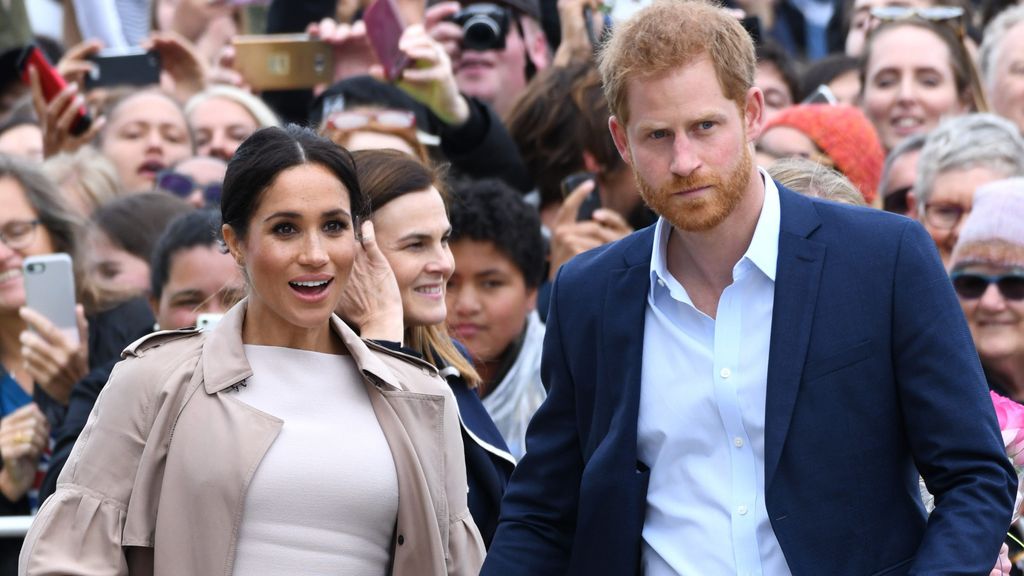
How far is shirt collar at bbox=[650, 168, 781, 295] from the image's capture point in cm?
347

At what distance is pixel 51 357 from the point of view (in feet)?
19.6

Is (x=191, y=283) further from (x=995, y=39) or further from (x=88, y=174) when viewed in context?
(x=995, y=39)

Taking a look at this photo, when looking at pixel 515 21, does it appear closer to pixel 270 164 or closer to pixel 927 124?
pixel 927 124

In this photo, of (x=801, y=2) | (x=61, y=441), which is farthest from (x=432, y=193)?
(x=801, y=2)

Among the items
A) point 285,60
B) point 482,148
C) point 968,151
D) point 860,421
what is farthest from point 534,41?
point 860,421

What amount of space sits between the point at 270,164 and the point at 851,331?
1.44 meters

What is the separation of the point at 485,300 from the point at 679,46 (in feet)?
8.85

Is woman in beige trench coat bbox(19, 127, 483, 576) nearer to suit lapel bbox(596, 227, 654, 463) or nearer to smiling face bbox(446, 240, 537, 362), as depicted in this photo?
suit lapel bbox(596, 227, 654, 463)

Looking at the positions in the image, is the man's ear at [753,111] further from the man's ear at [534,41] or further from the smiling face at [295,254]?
the man's ear at [534,41]

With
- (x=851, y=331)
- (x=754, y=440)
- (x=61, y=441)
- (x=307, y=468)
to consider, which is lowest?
(x=61, y=441)

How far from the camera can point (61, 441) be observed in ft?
17.5

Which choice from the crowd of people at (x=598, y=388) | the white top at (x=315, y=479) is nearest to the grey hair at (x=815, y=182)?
the crowd of people at (x=598, y=388)

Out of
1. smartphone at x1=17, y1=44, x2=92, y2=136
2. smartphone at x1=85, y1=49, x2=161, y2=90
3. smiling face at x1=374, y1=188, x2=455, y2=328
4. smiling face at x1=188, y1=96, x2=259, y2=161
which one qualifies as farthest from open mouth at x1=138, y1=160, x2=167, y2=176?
smiling face at x1=374, y1=188, x2=455, y2=328

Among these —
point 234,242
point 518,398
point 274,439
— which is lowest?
point 518,398
